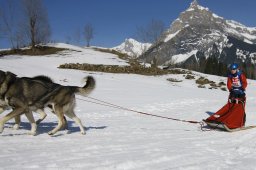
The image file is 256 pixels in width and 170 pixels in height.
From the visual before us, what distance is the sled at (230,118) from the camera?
9.27 meters

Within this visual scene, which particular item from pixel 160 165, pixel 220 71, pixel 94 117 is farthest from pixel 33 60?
pixel 220 71

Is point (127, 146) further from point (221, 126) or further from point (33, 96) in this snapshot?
point (221, 126)

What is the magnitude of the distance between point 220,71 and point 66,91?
112m

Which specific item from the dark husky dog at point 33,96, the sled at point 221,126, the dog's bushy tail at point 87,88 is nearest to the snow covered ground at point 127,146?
the sled at point 221,126

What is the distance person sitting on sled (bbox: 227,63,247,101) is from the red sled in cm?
36

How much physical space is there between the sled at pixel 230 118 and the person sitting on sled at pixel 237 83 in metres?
0.34

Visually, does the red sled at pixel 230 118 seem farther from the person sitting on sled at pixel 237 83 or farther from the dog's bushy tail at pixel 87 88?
the dog's bushy tail at pixel 87 88

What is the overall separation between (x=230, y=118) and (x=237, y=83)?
140 cm

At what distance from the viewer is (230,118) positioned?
949 centimetres

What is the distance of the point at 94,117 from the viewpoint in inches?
485

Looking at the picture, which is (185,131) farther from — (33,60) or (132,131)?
(33,60)

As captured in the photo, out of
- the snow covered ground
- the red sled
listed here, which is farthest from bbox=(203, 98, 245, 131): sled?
the snow covered ground

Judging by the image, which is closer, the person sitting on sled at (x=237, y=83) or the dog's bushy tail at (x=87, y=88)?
the dog's bushy tail at (x=87, y=88)

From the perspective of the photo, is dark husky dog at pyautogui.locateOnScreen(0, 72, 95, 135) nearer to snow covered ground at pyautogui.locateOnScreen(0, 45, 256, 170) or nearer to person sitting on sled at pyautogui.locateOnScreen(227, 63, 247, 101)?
snow covered ground at pyautogui.locateOnScreen(0, 45, 256, 170)
